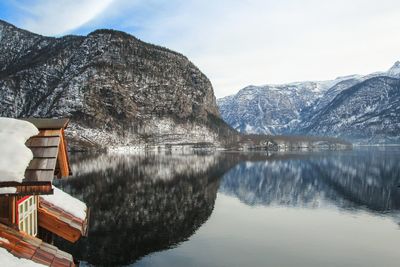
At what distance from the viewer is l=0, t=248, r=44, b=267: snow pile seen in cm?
1216

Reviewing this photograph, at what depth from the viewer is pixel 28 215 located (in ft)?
57.1

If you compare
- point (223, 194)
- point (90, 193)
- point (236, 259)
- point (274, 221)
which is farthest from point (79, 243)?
point (223, 194)

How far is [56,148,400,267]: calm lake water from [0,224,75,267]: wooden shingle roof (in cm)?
3068

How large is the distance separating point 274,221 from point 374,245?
791 inches

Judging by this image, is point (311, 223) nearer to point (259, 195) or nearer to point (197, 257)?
point (197, 257)

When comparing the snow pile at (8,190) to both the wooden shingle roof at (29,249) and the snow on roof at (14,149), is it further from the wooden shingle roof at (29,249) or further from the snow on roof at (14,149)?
the wooden shingle roof at (29,249)

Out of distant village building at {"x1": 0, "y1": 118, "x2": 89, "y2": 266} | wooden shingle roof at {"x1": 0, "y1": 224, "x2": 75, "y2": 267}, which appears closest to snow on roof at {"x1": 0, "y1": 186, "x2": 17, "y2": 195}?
distant village building at {"x1": 0, "y1": 118, "x2": 89, "y2": 266}

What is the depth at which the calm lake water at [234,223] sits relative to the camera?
4750 centimetres

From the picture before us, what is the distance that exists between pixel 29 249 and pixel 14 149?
3.39 metres

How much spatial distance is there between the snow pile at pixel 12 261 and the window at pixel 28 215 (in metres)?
3.31

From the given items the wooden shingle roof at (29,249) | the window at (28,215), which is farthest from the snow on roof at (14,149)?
the window at (28,215)

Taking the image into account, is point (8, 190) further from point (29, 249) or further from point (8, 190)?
point (29, 249)

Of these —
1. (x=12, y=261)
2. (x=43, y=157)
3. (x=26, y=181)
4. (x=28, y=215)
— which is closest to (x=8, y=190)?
(x=26, y=181)

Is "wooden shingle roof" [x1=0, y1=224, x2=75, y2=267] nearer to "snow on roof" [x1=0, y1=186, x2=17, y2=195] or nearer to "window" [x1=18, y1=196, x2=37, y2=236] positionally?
"snow on roof" [x1=0, y1=186, x2=17, y2=195]
